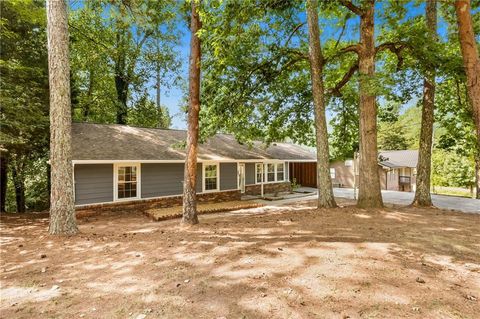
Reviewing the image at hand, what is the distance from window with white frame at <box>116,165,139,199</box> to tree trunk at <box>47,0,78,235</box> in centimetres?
442

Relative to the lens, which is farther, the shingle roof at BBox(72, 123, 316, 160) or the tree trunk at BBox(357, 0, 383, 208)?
the shingle roof at BBox(72, 123, 316, 160)

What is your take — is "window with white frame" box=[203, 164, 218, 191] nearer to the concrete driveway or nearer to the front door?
the front door

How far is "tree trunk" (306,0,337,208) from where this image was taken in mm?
9859

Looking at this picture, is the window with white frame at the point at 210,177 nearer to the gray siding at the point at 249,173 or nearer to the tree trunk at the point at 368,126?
the gray siding at the point at 249,173

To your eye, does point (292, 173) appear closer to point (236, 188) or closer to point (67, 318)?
point (236, 188)

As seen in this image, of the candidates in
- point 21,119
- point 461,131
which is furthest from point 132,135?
point 461,131

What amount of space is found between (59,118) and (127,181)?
517 cm

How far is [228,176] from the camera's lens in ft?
48.2

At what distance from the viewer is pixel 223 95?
9664mm

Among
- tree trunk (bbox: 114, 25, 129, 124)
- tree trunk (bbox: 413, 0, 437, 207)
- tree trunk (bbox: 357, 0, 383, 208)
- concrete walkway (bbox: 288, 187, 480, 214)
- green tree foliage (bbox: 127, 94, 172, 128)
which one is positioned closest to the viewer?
tree trunk (bbox: 357, 0, 383, 208)

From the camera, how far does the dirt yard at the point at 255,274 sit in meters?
2.97

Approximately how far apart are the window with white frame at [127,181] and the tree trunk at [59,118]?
14.5 ft

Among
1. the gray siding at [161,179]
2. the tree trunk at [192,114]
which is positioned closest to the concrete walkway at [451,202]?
the tree trunk at [192,114]

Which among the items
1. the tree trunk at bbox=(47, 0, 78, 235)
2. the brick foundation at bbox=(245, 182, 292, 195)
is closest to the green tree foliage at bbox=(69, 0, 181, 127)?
the brick foundation at bbox=(245, 182, 292, 195)
